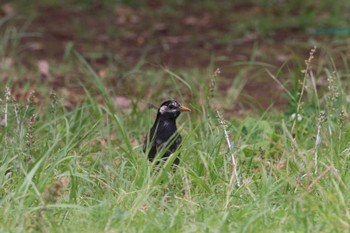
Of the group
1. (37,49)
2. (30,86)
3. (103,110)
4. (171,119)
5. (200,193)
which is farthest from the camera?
(37,49)

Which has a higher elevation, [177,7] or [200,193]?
[200,193]

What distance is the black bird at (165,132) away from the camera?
246 inches

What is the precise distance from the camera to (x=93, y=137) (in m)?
6.77

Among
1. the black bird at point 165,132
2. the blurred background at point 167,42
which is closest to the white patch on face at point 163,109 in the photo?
the black bird at point 165,132

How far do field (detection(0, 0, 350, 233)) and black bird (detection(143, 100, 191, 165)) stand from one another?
0.09m

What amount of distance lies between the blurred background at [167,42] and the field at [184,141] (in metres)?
0.03

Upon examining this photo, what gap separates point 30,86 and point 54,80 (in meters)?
0.59

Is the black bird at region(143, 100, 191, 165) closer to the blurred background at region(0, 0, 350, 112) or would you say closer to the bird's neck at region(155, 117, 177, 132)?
the bird's neck at region(155, 117, 177, 132)

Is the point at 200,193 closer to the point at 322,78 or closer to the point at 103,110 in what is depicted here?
the point at 103,110

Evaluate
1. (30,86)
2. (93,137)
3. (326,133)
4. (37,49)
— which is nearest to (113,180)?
(93,137)

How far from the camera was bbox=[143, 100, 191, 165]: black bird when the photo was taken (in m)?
6.24

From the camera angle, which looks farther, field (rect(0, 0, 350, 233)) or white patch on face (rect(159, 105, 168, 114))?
white patch on face (rect(159, 105, 168, 114))

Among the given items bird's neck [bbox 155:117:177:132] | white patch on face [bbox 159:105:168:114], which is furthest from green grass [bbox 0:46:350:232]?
white patch on face [bbox 159:105:168:114]

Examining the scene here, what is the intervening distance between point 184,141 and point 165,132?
→ 37cm
